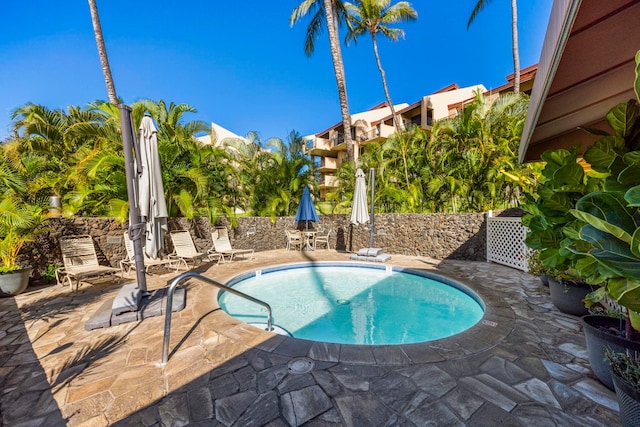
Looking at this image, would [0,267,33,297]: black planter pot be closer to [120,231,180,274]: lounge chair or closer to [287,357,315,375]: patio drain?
[120,231,180,274]: lounge chair

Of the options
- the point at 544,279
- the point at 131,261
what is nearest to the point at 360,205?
the point at 544,279

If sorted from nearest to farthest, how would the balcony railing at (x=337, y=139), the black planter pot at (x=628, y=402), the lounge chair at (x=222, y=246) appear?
1. the black planter pot at (x=628, y=402)
2. the lounge chair at (x=222, y=246)
3. the balcony railing at (x=337, y=139)

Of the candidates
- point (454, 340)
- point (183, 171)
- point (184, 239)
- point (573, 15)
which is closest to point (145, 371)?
point (454, 340)

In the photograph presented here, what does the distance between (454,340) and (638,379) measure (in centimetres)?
149

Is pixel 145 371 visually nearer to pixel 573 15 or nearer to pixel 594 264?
pixel 594 264

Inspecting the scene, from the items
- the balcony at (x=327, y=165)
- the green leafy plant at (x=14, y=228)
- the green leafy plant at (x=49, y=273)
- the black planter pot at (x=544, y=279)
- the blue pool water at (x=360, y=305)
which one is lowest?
the blue pool water at (x=360, y=305)

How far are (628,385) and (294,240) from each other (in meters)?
9.25

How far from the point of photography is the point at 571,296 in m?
3.71

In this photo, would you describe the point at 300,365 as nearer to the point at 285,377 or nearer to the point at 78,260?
the point at 285,377

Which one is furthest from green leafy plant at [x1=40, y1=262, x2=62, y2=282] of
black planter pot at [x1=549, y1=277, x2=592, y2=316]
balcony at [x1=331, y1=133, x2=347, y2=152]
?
balcony at [x1=331, y1=133, x2=347, y2=152]

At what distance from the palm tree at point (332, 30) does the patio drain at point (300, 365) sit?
1058 centimetres

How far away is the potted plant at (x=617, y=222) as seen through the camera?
45.4 inches

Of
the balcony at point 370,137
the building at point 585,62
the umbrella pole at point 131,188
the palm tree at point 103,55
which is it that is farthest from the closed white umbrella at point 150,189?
the balcony at point 370,137

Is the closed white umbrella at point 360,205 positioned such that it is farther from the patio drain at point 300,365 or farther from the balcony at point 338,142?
the balcony at point 338,142
